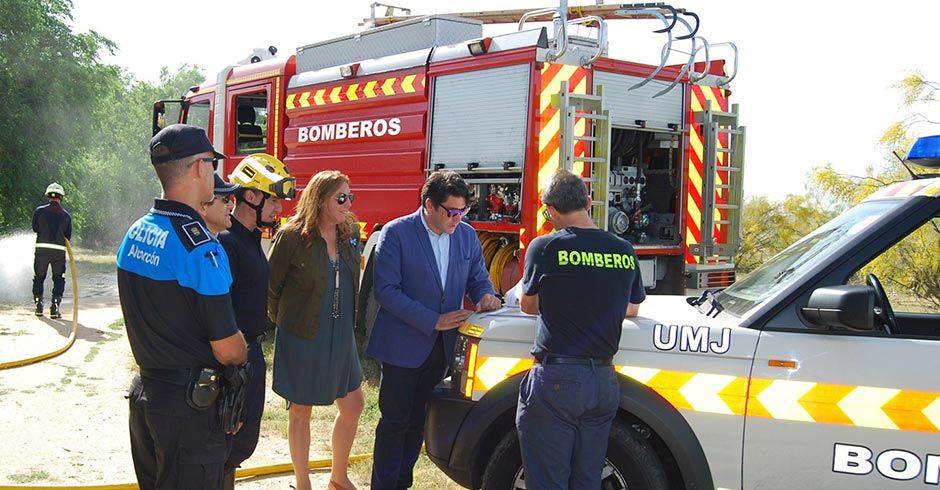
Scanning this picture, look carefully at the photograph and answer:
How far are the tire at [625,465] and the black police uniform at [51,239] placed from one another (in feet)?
30.4

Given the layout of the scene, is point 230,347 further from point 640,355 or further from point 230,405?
point 640,355

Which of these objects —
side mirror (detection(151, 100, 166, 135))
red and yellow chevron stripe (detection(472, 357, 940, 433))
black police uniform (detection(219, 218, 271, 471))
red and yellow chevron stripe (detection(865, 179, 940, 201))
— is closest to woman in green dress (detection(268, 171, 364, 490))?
black police uniform (detection(219, 218, 271, 471))

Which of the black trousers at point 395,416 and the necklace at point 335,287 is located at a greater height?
the necklace at point 335,287

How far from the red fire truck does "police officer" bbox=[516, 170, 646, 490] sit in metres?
3.51

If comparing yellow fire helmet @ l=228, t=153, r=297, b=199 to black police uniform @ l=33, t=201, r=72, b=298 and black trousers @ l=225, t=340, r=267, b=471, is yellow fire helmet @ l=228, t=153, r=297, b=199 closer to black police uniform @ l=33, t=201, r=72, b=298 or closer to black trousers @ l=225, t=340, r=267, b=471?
black trousers @ l=225, t=340, r=267, b=471

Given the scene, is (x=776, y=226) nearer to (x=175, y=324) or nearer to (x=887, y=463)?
(x=887, y=463)

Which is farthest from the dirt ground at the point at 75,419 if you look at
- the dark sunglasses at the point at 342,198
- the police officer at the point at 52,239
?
the dark sunglasses at the point at 342,198

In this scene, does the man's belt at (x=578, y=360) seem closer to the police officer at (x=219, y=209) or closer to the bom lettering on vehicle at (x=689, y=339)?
the bom lettering on vehicle at (x=689, y=339)

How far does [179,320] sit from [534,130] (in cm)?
442

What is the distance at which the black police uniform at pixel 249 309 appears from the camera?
12.2ft

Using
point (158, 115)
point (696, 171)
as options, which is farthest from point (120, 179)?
point (696, 171)

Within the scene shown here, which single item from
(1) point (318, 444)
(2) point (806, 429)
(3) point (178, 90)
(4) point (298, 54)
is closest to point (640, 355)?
(2) point (806, 429)

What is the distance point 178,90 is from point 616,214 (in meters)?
50.7

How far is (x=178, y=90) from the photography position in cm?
5300
